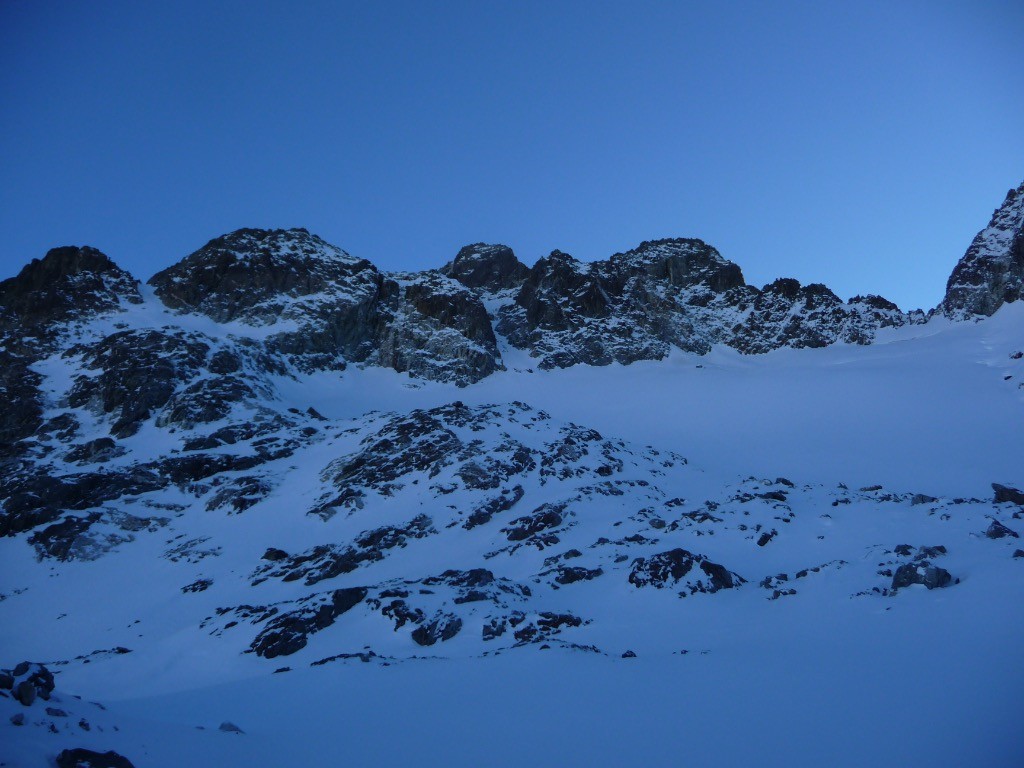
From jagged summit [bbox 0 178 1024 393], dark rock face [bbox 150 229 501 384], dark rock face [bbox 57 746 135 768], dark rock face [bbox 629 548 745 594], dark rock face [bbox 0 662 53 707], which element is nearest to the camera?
dark rock face [bbox 57 746 135 768]

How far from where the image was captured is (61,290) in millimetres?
75312

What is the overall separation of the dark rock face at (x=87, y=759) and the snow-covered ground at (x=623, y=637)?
27cm

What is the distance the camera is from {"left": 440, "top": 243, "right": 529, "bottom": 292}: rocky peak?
112125mm

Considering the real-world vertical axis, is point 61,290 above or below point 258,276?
below

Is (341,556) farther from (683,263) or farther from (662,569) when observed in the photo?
(683,263)

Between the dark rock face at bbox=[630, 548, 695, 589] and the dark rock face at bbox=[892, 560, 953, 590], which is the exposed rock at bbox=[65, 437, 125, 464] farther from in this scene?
the dark rock face at bbox=[892, 560, 953, 590]

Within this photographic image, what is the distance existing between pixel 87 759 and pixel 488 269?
10986cm

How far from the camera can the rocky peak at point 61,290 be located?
238 feet

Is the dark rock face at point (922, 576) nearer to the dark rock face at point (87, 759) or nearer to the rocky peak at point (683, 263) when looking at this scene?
the dark rock face at point (87, 759)

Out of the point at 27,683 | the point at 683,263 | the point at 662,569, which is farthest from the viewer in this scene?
the point at 683,263

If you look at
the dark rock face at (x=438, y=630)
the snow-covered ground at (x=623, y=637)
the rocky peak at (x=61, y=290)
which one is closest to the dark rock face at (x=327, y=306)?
the rocky peak at (x=61, y=290)

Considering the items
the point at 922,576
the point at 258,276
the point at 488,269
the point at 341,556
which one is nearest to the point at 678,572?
the point at 922,576

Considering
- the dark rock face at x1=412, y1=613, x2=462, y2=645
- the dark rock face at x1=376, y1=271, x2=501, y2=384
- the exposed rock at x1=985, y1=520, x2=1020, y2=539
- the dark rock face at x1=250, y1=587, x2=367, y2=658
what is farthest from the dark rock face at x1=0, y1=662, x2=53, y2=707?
the dark rock face at x1=376, y1=271, x2=501, y2=384

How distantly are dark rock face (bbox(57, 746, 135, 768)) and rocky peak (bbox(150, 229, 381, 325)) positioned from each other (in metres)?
77.4
